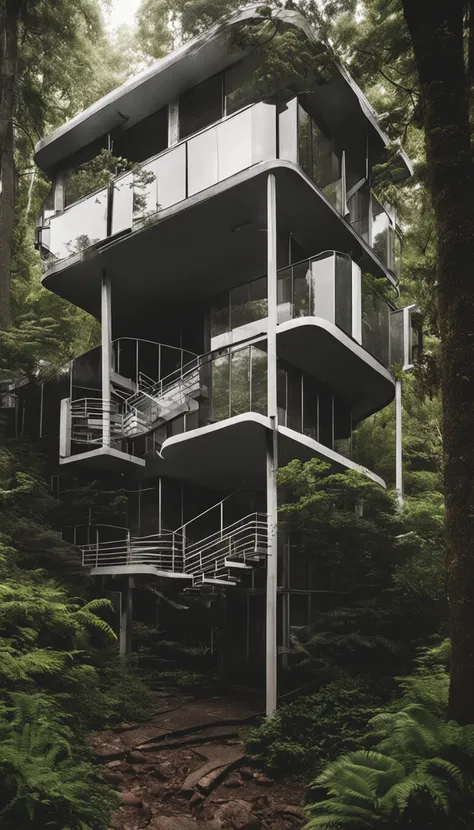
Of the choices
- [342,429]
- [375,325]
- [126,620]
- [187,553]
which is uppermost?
[375,325]

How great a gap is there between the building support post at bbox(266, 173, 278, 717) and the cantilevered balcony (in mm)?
1054

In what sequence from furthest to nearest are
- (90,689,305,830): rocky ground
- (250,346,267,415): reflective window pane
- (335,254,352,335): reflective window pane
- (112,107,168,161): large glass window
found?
1. (112,107,168,161): large glass window
2. (335,254,352,335): reflective window pane
3. (250,346,267,415): reflective window pane
4. (90,689,305,830): rocky ground

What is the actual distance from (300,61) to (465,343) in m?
4.50

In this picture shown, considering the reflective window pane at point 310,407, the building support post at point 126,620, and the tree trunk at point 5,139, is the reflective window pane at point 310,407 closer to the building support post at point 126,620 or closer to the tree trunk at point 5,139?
the building support post at point 126,620

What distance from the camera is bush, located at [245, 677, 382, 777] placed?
1177cm

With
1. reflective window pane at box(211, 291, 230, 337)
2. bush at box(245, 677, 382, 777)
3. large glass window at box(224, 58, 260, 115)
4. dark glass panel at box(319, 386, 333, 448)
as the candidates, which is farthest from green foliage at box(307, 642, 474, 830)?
large glass window at box(224, 58, 260, 115)

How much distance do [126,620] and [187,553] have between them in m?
2.14

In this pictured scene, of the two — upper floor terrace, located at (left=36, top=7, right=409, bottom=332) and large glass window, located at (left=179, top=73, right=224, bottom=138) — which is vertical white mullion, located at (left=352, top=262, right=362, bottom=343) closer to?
upper floor terrace, located at (left=36, top=7, right=409, bottom=332)

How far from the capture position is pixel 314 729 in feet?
40.9

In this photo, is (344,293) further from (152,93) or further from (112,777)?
(112,777)

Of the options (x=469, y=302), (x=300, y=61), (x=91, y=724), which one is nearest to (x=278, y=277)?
(x=300, y=61)

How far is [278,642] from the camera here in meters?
17.0

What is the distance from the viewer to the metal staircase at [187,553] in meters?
15.7

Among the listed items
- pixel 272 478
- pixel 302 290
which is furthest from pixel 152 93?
pixel 272 478
